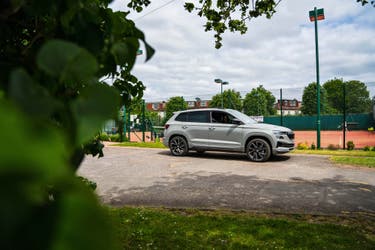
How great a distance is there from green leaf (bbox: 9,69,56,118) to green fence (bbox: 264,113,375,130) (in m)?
20.7

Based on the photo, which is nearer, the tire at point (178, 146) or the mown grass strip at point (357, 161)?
the mown grass strip at point (357, 161)

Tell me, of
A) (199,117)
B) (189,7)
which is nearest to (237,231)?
(189,7)

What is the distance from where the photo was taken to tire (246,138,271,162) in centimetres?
1039

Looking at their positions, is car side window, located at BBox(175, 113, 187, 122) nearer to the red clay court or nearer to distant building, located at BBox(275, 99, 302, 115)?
the red clay court

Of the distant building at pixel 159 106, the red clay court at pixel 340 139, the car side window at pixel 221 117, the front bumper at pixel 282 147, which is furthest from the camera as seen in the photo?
the distant building at pixel 159 106

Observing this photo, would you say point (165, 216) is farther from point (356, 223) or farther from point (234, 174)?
point (234, 174)

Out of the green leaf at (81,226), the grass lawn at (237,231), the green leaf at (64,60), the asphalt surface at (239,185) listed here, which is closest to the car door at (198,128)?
the asphalt surface at (239,185)

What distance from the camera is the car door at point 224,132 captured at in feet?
35.7

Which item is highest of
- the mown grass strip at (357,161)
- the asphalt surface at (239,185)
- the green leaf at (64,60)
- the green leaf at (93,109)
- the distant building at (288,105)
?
the distant building at (288,105)

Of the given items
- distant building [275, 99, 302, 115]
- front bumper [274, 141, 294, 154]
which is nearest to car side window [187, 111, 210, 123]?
front bumper [274, 141, 294, 154]

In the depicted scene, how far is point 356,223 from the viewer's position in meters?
4.33

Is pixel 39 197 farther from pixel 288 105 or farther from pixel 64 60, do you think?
pixel 288 105

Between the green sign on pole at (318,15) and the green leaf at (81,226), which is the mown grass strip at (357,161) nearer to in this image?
the green sign on pole at (318,15)

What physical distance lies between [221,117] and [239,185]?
4.89 metres
